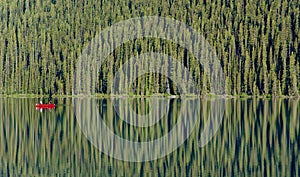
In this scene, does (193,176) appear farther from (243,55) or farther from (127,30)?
(127,30)

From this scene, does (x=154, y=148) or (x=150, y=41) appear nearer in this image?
(x=154, y=148)

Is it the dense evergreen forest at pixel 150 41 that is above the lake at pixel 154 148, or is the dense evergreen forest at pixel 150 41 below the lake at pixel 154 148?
above

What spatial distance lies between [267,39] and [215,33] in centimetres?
1605

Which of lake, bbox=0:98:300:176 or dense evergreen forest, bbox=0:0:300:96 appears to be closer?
lake, bbox=0:98:300:176

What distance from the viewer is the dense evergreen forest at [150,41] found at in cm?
13500

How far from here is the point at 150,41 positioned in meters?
152

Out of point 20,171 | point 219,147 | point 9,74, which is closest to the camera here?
point 20,171

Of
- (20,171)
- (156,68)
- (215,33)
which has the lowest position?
(20,171)

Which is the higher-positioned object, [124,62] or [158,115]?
[124,62]

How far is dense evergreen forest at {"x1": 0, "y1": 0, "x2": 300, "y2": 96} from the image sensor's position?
5315 inches

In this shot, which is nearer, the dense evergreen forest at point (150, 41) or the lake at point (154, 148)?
the lake at point (154, 148)

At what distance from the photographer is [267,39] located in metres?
143

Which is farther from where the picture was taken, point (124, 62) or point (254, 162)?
point (124, 62)

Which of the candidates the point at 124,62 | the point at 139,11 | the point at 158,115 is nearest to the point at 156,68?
the point at 124,62
